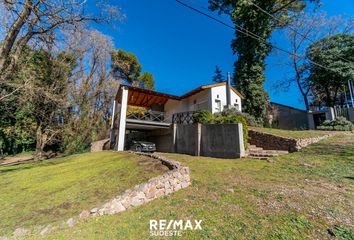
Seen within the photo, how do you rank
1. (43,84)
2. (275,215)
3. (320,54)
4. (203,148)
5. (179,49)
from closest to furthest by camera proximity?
(275,215)
(203,148)
(43,84)
(320,54)
(179,49)

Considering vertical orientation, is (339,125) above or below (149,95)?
below

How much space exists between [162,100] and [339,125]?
15271mm

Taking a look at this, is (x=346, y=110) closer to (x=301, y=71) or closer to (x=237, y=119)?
(x=301, y=71)

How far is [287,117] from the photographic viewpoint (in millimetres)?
18625

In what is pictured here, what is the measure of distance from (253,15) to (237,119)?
12.3 metres

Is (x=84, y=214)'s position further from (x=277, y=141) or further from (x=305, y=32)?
(x=305, y=32)

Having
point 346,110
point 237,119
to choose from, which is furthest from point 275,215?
point 346,110

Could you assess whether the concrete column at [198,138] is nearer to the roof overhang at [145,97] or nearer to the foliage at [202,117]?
the foliage at [202,117]

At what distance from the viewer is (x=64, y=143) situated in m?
17.4

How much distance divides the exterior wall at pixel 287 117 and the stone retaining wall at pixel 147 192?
653 inches

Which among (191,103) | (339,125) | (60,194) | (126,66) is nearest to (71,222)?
→ (60,194)

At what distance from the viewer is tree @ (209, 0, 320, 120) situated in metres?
16.5

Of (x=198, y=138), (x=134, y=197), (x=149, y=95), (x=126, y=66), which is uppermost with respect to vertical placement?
(x=126, y=66)

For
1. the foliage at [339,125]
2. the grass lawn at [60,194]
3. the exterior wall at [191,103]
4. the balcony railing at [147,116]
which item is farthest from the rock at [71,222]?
the foliage at [339,125]
